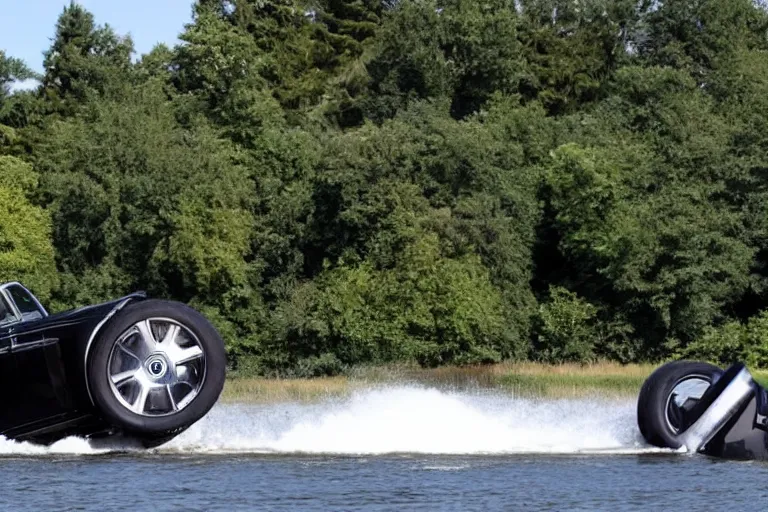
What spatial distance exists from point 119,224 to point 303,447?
40720mm

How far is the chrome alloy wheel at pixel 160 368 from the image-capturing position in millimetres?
13789

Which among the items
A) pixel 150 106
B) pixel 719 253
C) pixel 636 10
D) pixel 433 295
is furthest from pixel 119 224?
pixel 636 10

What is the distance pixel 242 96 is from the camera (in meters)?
63.8

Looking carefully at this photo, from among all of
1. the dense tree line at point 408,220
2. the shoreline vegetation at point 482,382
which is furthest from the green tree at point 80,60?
the shoreline vegetation at point 482,382

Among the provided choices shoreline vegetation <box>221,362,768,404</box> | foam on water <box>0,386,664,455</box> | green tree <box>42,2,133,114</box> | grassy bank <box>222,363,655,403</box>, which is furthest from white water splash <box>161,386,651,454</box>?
green tree <box>42,2,133,114</box>

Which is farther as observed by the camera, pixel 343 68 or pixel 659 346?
pixel 343 68

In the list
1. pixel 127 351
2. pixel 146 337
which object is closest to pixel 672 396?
pixel 146 337

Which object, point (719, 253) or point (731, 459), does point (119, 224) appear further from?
point (731, 459)

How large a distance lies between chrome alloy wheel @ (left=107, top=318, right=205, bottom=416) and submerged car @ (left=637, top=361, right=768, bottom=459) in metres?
4.20

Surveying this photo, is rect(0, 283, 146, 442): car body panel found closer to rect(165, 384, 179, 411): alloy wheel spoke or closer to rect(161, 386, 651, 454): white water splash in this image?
rect(165, 384, 179, 411): alloy wheel spoke

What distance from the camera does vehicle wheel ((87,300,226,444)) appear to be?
45.1ft

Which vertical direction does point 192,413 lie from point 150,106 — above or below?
below

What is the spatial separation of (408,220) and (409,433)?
37336mm

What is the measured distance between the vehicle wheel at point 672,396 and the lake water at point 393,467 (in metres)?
0.24
